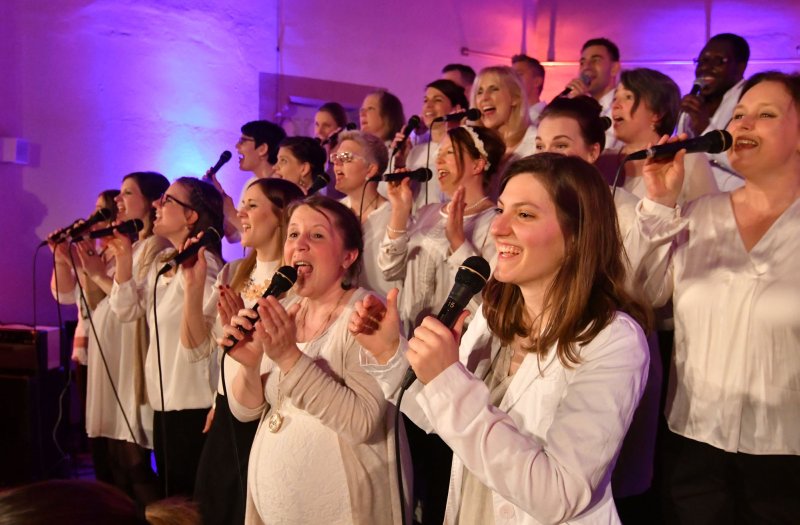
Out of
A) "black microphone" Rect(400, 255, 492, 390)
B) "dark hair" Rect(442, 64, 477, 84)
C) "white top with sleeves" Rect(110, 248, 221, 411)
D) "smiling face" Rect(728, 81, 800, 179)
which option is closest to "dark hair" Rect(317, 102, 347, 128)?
"dark hair" Rect(442, 64, 477, 84)

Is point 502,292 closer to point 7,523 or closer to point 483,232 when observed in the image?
point 7,523

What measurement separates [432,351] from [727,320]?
1.22m

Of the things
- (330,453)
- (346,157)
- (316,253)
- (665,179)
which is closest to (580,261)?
(665,179)

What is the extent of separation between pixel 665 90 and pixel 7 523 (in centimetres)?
301

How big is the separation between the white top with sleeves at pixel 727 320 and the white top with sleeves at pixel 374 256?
1573mm

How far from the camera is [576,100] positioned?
3215 millimetres

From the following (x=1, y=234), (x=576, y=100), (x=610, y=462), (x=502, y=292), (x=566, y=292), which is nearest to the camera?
(x=610, y=462)

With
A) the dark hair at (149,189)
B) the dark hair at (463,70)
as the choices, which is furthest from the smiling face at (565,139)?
the dark hair at (463,70)

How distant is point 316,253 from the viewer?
257 centimetres

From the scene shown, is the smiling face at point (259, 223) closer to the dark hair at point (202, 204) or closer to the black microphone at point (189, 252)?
the black microphone at point (189, 252)

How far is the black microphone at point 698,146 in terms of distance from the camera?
2281 mm

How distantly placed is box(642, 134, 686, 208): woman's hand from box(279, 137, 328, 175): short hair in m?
2.59

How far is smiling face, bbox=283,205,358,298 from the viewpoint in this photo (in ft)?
8.36

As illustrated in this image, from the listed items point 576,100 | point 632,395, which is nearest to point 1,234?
point 576,100
